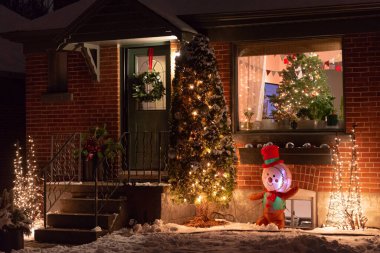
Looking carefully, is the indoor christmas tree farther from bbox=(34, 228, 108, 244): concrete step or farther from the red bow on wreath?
the red bow on wreath

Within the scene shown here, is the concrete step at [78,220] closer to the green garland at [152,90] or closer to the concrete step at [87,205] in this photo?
the concrete step at [87,205]

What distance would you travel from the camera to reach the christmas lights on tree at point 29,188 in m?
13.9

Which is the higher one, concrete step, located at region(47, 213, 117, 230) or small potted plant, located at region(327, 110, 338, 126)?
small potted plant, located at region(327, 110, 338, 126)

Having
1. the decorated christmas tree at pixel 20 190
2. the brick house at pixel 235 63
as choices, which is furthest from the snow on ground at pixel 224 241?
the decorated christmas tree at pixel 20 190

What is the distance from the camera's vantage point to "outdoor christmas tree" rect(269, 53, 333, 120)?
12.4m

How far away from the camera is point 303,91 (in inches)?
498

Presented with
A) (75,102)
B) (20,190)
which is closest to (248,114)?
(75,102)

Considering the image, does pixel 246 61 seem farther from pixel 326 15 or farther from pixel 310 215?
pixel 310 215

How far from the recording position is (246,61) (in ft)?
42.8

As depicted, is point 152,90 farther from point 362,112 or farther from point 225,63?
point 362,112

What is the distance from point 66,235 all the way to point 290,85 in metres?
4.85

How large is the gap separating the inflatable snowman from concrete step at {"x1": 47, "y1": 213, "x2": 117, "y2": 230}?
8.51ft

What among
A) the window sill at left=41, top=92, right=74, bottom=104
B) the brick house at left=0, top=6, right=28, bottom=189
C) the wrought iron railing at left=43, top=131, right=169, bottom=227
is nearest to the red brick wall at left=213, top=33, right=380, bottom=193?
the wrought iron railing at left=43, top=131, right=169, bottom=227

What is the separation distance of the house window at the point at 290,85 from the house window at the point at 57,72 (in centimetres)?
385
